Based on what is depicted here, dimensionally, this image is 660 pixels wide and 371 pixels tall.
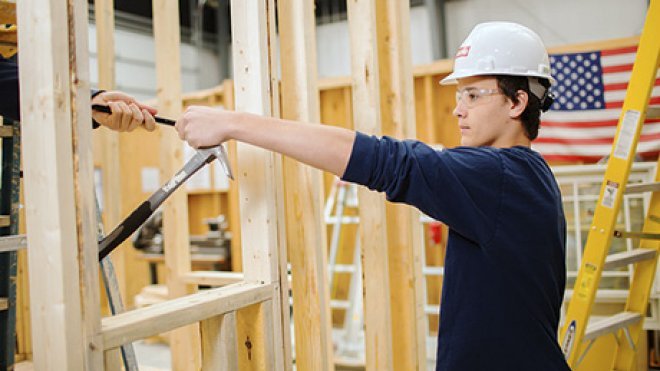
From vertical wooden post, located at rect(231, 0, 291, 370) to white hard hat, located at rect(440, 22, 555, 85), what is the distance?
559 millimetres

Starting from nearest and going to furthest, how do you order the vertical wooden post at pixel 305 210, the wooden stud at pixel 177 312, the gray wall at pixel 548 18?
the wooden stud at pixel 177 312
the vertical wooden post at pixel 305 210
the gray wall at pixel 548 18

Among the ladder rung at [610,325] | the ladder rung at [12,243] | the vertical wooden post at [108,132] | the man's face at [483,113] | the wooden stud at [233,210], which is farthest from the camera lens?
the wooden stud at [233,210]

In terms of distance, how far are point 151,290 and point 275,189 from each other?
3.56 metres

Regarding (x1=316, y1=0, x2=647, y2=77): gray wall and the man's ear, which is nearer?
the man's ear

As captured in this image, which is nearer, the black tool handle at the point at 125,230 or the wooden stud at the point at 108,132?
the black tool handle at the point at 125,230

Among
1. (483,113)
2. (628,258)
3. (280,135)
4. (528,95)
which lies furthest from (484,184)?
(628,258)

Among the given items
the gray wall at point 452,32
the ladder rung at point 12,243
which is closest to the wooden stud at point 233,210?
the gray wall at point 452,32

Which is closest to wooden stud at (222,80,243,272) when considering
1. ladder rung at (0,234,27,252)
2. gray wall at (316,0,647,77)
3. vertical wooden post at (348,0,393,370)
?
gray wall at (316,0,647,77)

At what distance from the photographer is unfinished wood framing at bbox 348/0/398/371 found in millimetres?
2117

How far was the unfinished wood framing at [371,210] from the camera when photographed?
83.4 inches

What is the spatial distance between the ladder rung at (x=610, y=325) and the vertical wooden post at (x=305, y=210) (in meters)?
1.42

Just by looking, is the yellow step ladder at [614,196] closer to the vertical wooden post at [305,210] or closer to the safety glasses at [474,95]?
the vertical wooden post at [305,210]

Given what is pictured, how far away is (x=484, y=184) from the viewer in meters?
1.30

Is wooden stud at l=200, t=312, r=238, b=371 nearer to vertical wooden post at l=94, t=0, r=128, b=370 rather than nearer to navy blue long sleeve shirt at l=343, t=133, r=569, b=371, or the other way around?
navy blue long sleeve shirt at l=343, t=133, r=569, b=371
